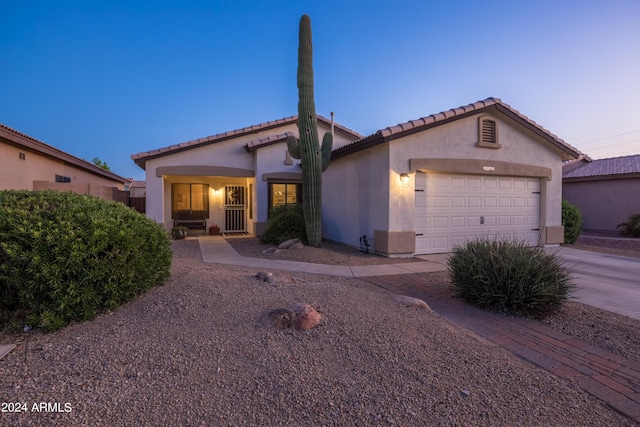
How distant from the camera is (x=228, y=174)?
15086mm

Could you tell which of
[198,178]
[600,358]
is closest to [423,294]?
[600,358]

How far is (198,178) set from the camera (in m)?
16.6

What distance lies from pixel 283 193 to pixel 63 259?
39.3 ft

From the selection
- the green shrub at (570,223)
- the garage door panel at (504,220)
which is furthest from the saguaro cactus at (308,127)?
the green shrub at (570,223)

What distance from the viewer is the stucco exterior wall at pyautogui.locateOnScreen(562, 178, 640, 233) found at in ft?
56.3

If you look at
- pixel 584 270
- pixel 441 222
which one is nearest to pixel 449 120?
pixel 441 222

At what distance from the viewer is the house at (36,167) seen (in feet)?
38.9

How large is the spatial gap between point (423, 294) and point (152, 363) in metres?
4.22

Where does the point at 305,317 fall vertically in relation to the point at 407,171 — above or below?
below

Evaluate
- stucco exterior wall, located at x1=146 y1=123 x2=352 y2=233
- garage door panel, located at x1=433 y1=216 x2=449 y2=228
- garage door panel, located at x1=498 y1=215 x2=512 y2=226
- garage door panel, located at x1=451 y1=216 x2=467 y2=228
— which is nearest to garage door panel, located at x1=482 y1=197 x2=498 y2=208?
garage door panel, located at x1=498 y1=215 x2=512 y2=226

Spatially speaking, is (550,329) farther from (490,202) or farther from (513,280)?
(490,202)

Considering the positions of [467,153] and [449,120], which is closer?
[449,120]

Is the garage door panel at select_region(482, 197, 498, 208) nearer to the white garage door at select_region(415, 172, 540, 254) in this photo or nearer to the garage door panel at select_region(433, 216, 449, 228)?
the white garage door at select_region(415, 172, 540, 254)

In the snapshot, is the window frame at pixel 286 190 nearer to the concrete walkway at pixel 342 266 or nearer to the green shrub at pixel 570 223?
the concrete walkway at pixel 342 266
